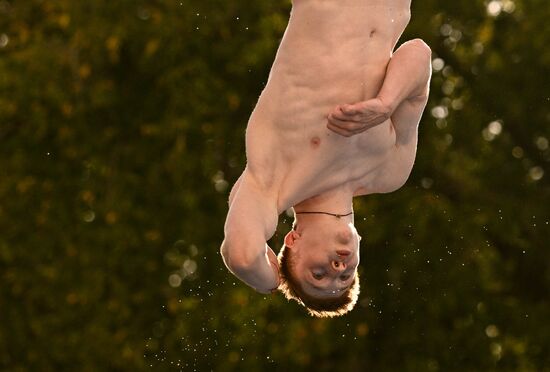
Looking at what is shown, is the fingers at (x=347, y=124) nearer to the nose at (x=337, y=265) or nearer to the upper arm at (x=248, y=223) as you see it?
the upper arm at (x=248, y=223)

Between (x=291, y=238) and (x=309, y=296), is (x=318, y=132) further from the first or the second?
(x=309, y=296)

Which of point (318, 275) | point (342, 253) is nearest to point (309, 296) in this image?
point (318, 275)

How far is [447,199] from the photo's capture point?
41.5 feet

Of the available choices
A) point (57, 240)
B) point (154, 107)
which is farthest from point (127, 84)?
point (57, 240)

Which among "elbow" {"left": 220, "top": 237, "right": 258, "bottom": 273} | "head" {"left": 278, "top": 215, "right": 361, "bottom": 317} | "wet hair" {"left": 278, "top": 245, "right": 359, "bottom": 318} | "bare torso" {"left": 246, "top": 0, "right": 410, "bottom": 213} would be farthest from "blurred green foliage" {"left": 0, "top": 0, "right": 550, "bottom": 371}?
"elbow" {"left": 220, "top": 237, "right": 258, "bottom": 273}

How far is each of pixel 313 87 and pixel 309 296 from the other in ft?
2.42

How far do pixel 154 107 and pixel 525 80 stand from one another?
8.67ft

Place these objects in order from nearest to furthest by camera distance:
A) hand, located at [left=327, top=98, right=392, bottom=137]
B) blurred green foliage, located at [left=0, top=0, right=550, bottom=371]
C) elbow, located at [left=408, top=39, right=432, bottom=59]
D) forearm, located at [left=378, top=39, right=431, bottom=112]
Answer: hand, located at [left=327, top=98, right=392, bottom=137]
forearm, located at [left=378, top=39, right=431, bottom=112]
elbow, located at [left=408, top=39, right=432, bottom=59]
blurred green foliage, located at [left=0, top=0, right=550, bottom=371]

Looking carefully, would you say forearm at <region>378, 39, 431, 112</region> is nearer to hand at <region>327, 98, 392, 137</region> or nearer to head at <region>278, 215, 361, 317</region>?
hand at <region>327, 98, 392, 137</region>

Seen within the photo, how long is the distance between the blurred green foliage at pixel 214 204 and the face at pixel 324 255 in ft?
20.2

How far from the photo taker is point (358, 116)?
19.2 ft

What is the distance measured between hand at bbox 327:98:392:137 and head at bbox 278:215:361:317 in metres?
0.37

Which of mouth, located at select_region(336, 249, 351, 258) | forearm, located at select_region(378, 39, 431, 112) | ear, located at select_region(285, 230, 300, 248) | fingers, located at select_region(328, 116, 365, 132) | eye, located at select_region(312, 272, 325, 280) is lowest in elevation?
eye, located at select_region(312, 272, 325, 280)

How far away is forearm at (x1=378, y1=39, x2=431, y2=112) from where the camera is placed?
5.95 m
